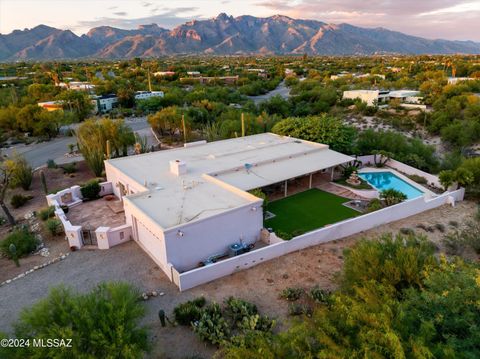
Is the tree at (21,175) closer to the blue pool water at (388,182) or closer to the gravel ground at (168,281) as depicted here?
the gravel ground at (168,281)

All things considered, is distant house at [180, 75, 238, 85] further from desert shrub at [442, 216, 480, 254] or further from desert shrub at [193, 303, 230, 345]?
desert shrub at [193, 303, 230, 345]

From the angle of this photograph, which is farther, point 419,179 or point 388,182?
point 419,179

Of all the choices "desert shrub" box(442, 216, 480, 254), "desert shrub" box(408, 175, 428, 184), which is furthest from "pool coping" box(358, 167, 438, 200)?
"desert shrub" box(442, 216, 480, 254)

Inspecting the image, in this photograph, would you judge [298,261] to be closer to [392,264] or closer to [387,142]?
[392,264]

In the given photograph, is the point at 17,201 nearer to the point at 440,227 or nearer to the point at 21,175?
the point at 21,175

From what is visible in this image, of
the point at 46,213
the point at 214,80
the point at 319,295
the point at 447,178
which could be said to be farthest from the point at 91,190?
the point at 214,80

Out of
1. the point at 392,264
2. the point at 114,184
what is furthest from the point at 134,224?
the point at 392,264

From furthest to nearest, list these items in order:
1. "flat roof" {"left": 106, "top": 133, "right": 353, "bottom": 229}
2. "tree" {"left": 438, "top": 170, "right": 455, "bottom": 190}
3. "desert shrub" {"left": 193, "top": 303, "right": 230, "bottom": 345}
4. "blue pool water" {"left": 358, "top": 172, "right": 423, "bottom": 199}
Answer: "blue pool water" {"left": 358, "top": 172, "right": 423, "bottom": 199}
"tree" {"left": 438, "top": 170, "right": 455, "bottom": 190}
"flat roof" {"left": 106, "top": 133, "right": 353, "bottom": 229}
"desert shrub" {"left": 193, "top": 303, "right": 230, "bottom": 345}

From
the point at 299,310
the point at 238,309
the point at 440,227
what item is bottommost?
the point at 440,227
